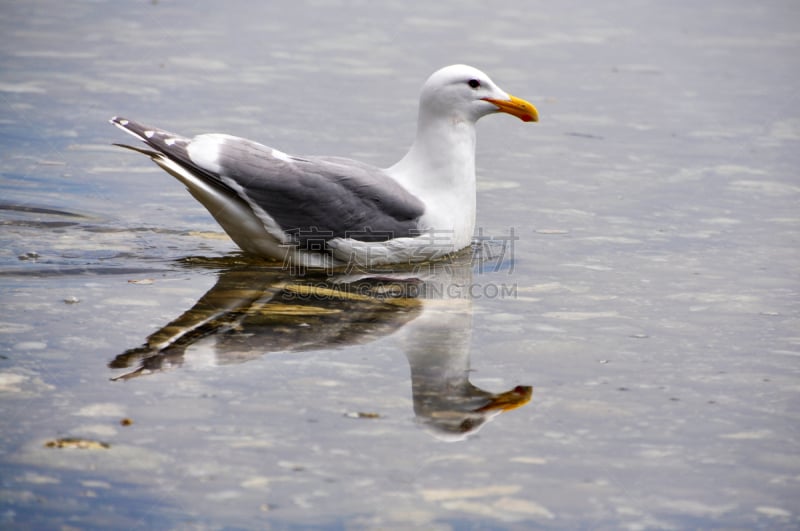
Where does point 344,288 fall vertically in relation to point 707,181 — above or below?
below

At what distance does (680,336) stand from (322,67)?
592cm

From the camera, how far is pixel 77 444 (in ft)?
13.1

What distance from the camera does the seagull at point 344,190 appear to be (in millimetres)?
6113

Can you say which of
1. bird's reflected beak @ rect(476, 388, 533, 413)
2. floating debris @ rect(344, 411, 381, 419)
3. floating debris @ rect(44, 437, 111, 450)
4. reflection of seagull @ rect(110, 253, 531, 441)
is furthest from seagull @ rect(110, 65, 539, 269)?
floating debris @ rect(44, 437, 111, 450)

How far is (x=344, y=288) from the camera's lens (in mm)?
6066

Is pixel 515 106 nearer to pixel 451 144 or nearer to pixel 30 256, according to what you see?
pixel 451 144

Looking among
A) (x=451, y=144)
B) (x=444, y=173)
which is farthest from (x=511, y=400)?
(x=451, y=144)

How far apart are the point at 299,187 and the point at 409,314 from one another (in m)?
1.05

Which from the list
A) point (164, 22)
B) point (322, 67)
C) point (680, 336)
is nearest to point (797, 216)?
point (680, 336)

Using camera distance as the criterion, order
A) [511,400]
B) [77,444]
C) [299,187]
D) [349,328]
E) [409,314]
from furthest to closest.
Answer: [299,187]
[409,314]
[349,328]
[511,400]
[77,444]

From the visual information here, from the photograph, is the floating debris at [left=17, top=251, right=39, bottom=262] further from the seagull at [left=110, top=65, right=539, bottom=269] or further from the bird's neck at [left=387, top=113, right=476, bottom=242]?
the bird's neck at [left=387, top=113, right=476, bottom=242]

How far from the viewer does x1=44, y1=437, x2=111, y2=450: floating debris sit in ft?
13.0

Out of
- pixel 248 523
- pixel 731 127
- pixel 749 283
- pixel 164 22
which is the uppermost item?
pixel 164 22

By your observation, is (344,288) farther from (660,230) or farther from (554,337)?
(660,230)
